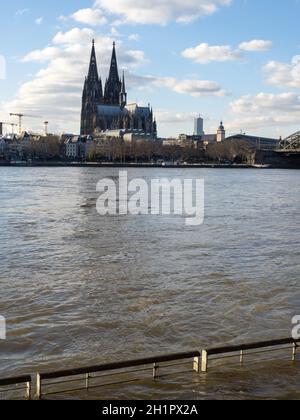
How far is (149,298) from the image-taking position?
9922 millimetres

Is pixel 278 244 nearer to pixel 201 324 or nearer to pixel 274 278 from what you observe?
pixel 274 278

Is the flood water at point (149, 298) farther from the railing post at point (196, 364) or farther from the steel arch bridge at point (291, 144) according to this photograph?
the steel arch bridge at point (291, 144)

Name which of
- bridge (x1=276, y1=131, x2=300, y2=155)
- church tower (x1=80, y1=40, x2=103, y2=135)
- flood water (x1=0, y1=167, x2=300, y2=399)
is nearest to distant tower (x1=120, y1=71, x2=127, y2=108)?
church tower (x1=80, y1=40, x2=103, y2=135)

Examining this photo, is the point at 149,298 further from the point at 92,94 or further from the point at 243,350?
the point at 92,94

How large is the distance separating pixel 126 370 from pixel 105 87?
127912 mm

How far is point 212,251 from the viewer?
1462 centimetres

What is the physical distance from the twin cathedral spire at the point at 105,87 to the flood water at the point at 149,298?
11200cm

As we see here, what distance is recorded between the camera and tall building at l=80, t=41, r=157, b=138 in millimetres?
127875

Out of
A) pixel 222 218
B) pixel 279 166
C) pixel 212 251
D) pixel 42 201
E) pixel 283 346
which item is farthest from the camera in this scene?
pixel 279 166

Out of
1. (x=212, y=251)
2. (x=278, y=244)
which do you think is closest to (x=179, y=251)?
(x=212, y=251)

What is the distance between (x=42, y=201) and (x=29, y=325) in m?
22.1

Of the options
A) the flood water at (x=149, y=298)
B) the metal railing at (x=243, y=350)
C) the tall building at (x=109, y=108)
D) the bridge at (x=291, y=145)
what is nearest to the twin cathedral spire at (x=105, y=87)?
the tall building at (x=109, y=108)

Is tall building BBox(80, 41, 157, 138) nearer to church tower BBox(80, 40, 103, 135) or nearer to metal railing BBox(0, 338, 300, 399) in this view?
church tower BBox(80, 40, 103, 135)

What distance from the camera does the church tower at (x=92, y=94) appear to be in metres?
126
